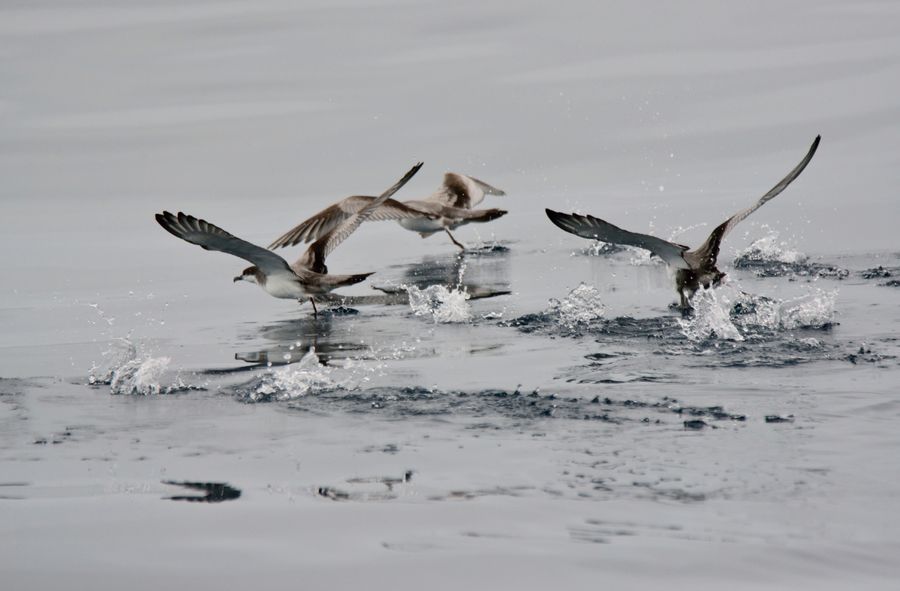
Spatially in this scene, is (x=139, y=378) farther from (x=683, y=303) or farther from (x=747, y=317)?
(x=683, y=303)

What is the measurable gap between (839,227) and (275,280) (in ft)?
21.6

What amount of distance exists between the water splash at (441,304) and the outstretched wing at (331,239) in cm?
96

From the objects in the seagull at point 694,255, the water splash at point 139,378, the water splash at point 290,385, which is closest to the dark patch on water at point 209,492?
the water splash at point 290,385

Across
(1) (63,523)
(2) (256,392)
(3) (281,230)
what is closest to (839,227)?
(3) (281,230)

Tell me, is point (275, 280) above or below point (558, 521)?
above

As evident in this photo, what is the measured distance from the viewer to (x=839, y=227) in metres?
16.0

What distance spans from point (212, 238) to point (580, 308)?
2914 millimetres

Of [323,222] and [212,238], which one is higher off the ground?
[323,222]

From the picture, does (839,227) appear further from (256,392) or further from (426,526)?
(426,526)

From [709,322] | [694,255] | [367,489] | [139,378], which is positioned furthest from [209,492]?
[694,255]

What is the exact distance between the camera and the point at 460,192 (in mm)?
17938

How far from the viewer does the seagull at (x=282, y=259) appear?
35.6 feet

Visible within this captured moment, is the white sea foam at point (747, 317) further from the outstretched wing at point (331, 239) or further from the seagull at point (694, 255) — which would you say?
the outstretched wing at point (331, 239)

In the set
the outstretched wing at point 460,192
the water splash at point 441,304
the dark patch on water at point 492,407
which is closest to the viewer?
the dark patch on water at point 492,407
